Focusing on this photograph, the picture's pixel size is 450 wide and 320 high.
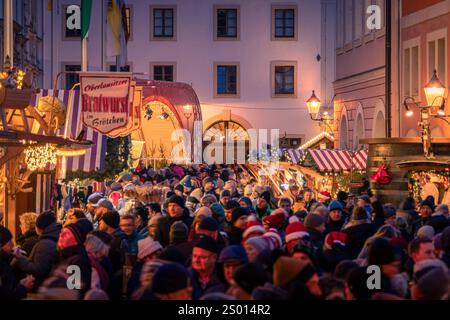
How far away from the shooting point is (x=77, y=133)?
19.7 metres

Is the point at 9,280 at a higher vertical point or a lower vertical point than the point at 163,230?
lower

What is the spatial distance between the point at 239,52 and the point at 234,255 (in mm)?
44484

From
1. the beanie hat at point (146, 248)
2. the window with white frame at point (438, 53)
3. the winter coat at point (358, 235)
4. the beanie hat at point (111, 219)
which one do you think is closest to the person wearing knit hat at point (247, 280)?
the beanie hat at point (146, 248)

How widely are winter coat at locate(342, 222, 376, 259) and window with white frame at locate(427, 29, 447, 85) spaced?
17.1 meters

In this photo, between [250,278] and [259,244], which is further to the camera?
[259,244]

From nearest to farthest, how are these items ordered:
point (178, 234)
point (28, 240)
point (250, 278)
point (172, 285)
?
point (172, 285)
point (250, 278)
point (178, 234)
point (28, 240)

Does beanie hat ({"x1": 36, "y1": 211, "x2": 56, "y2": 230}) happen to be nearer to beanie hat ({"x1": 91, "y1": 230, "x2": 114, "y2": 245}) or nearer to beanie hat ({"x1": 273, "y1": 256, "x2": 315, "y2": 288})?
beanie hat ({"x1": 91, "y1": 230, "x2": 114, "y2": 245})

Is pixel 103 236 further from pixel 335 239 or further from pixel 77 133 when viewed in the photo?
pixel 77 133

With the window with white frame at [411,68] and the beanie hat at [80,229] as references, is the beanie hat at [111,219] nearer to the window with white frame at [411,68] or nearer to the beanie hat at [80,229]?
the beanie hat at [80,229]

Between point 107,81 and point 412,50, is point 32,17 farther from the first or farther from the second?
point 107,81

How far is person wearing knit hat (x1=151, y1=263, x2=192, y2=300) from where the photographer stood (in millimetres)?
6769

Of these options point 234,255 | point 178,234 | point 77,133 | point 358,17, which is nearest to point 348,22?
point 358,17

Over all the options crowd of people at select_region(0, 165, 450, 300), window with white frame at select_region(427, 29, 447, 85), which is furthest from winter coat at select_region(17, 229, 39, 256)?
window with white frame at select_region(427, 29, 447, 85)
